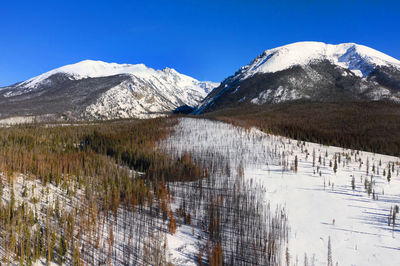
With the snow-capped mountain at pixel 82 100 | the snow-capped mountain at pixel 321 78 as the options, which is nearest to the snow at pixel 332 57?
the snow-capped mountain at pixel 321 78

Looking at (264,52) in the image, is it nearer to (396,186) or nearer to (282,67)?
(282,67)

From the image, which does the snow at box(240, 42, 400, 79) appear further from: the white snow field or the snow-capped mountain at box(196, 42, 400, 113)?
the white snow field

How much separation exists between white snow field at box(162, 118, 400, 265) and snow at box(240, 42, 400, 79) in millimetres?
66040

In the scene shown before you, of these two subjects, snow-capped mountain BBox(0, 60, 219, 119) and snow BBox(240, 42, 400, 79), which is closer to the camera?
snow BBox(240, 42, 400, 79)

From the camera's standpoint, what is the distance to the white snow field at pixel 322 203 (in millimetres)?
4188

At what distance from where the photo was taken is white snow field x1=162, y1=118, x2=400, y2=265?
4.19 meters

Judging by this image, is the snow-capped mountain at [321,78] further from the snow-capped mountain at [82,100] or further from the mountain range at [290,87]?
the snow-capped mountain at [82,100]

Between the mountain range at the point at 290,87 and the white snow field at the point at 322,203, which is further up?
the mountain range at the point at 290,87

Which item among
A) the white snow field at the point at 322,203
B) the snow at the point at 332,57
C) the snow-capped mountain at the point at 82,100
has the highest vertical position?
the snow at the point at 332,57

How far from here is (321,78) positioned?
62625mm

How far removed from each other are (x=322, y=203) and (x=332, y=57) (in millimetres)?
82095

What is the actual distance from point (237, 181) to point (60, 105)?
88.2m

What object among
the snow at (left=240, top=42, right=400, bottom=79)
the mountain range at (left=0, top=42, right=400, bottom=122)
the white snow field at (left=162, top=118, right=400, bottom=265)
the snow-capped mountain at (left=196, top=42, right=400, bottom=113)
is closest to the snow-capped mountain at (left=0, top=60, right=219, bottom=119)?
the mountain range at (left=0, top=42, right=400, bottom=122)

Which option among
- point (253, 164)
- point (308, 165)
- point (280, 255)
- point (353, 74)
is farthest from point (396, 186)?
point (353, 74)
